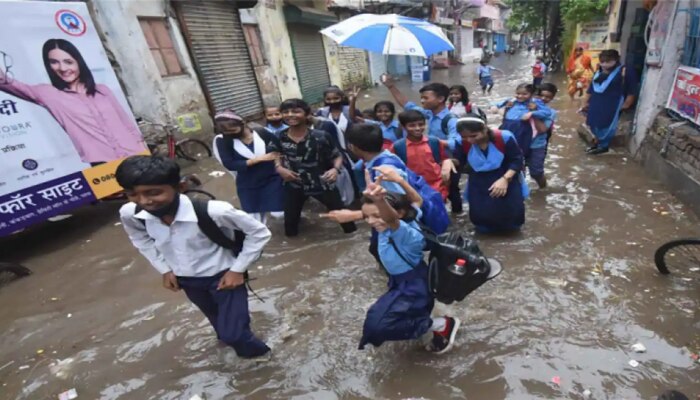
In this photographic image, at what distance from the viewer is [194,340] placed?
3.15 m

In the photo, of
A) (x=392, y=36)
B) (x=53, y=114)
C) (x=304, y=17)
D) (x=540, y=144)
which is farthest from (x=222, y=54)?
(x=540, y=144)

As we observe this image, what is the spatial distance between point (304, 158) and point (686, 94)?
464 cm

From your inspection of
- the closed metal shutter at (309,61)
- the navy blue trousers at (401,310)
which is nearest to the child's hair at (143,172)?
the navy blue trousers at (401,310)

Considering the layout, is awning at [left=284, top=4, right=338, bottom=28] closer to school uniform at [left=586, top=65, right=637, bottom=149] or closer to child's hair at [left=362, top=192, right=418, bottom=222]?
school uniform at [left=586, top=65, right=637, bottom=149]

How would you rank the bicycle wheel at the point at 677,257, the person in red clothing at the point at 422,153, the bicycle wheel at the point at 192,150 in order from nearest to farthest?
the bicycle wheel at the point at 677,257 < the person in red clothing at the point at 422,153 < the bicycle wheel at the point at 192,150

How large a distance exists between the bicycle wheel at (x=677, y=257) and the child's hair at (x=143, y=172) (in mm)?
3606

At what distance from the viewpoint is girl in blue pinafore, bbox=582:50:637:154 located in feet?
20.2

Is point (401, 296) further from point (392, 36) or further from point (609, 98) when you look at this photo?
point (609, 98)

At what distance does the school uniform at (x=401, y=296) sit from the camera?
2.29 meters

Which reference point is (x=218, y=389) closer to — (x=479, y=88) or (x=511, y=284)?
(x=511, y=284)

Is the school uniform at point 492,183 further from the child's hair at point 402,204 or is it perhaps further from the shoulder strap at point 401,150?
the child's hair at point 402,204

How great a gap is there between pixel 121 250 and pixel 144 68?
475 centimetres

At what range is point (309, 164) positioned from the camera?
420 cm

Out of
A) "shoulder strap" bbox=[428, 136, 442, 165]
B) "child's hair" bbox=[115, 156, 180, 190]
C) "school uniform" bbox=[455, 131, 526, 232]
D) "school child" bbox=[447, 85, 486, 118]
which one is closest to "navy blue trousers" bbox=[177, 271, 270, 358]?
"child's hair" bbox=[115, 156, 180, 190]
